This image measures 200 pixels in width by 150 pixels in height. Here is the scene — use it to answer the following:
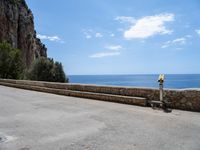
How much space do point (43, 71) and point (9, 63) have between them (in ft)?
24.9

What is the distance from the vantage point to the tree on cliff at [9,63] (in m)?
27.8

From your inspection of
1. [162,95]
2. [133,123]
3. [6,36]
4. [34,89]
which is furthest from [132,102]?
[6,36]

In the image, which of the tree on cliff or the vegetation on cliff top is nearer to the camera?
the tree on cliff

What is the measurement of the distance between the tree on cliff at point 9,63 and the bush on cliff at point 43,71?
4860 mm

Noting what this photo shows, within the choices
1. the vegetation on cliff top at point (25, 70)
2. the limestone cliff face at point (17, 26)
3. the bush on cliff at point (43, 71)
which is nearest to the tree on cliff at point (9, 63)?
the vegetation on cliff top at point (25, 70)

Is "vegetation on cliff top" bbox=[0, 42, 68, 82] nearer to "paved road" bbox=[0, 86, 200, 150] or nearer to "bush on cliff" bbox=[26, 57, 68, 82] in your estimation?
"bush on cliff" bbox=[26, 57, 68, 82]

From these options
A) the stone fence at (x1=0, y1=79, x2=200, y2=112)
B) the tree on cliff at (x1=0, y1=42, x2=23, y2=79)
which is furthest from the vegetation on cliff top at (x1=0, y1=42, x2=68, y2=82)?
the stone fence at (x1=0, y1=79, x2=200, y2=112)

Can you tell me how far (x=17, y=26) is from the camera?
2074 inches

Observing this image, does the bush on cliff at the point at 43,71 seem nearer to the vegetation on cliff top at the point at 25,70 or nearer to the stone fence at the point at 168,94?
the vegetation on cliff top at the point at 25,70

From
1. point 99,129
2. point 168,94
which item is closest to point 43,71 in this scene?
point 168,94

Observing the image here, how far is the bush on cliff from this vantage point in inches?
1368

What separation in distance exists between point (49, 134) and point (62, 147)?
0.81 metres

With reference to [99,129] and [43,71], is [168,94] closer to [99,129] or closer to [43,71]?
[99,129]

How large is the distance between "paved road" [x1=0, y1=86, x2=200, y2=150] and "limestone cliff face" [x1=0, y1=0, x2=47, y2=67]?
44406 millimetres
